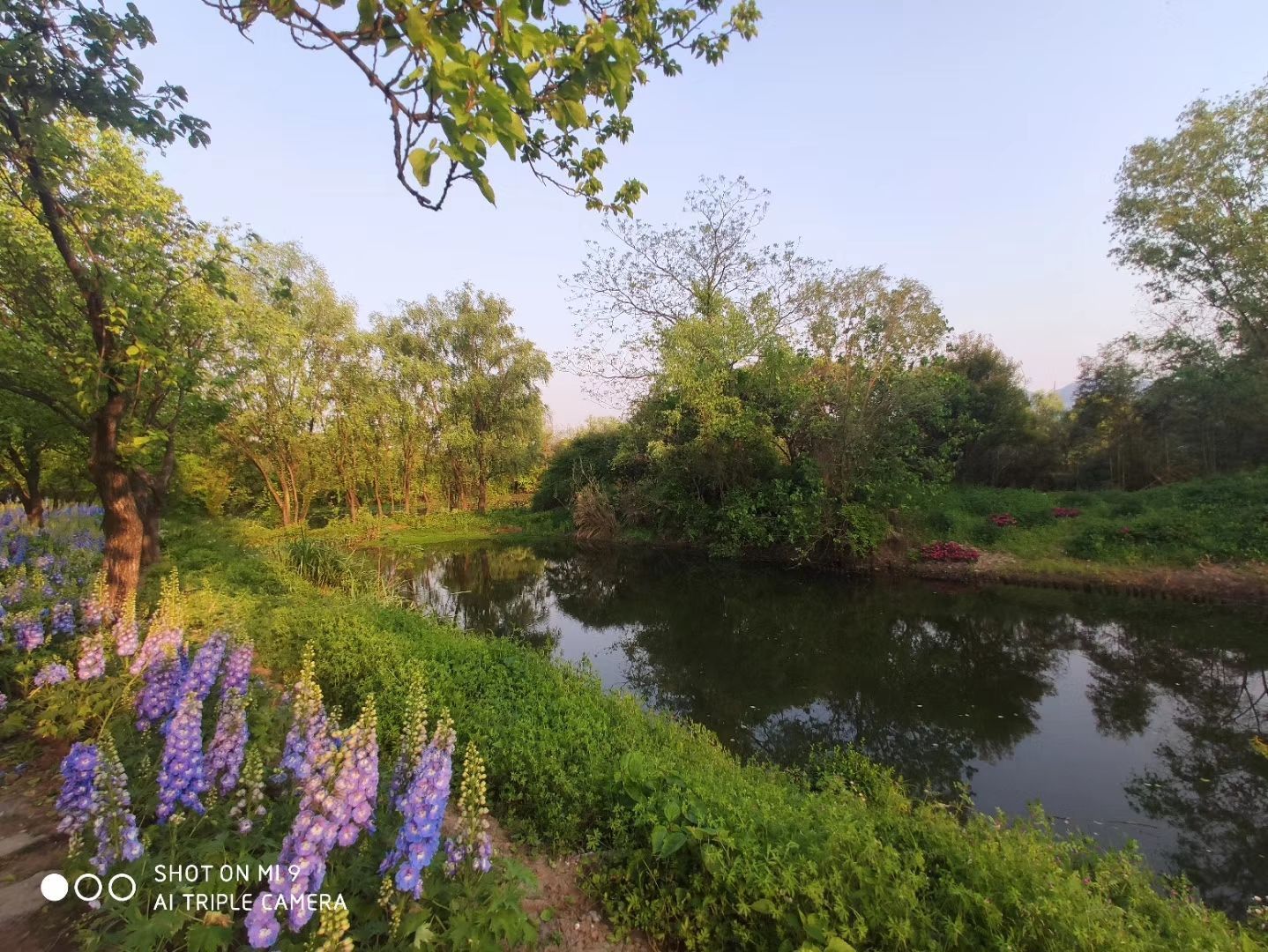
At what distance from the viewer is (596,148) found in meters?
2.94

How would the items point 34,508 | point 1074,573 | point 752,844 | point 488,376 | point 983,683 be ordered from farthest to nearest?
point 488,376 < point 34,508 < point 1074,573 < point 983,683 < point 752,844

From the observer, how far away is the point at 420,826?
6.34 feet

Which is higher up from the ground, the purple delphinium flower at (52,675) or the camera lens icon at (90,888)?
the purple delphinium flower at (52,675)

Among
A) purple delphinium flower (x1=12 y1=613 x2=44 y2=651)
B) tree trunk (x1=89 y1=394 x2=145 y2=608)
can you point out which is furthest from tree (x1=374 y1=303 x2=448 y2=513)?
purple delphinium flower (x1=12 y1=613 x2=44 y2=651)

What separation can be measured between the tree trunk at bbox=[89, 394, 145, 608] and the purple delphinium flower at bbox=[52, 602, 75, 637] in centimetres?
190

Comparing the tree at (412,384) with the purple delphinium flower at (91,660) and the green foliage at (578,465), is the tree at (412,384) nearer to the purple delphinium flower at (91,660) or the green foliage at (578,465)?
the green foliage at (578,465)

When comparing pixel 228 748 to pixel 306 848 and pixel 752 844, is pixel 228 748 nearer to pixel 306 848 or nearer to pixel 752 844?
pixel 306 848

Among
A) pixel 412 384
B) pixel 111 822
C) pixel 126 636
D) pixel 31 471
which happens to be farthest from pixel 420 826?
pixel 412 384

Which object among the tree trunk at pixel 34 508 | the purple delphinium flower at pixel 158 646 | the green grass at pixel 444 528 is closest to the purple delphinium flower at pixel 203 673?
the purple delphinium flower at pixel 158 646

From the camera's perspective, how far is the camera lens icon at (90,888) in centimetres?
189

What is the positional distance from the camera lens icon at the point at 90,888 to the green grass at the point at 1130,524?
51.7 feet

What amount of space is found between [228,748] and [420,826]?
1.14m

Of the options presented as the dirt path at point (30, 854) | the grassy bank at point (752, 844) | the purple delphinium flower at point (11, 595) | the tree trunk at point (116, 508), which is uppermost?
the tree trunk at point (116, 508)

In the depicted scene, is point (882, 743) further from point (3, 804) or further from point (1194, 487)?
point (1194, 487)
